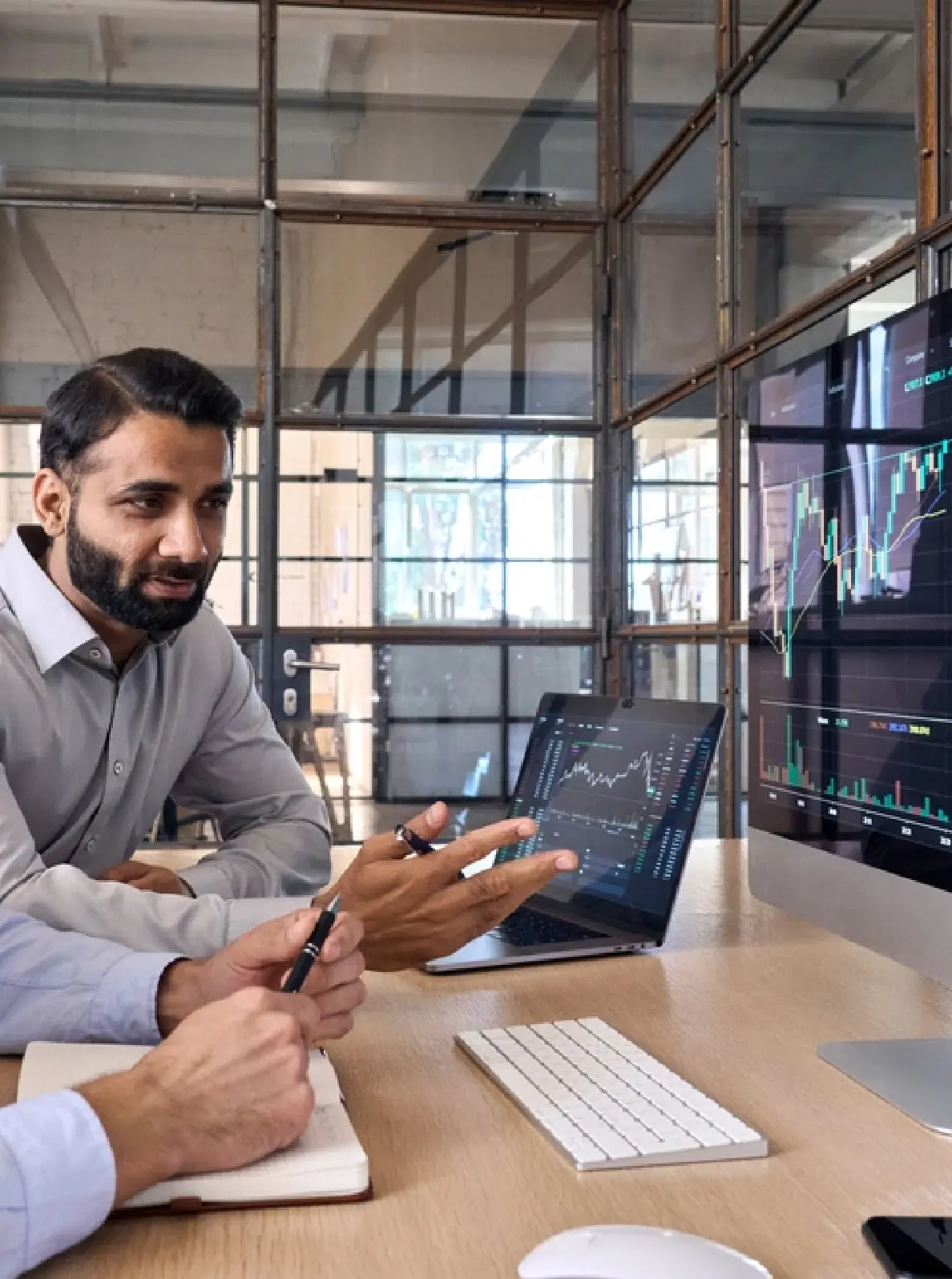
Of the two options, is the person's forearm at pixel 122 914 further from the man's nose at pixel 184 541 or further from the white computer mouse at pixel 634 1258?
the white computer mouse at pixel 634 1258

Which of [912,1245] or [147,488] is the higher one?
[147,488]

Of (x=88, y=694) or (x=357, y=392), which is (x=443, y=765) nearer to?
(x=357, y=392)

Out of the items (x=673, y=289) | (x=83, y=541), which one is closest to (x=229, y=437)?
(x=83, y=541)

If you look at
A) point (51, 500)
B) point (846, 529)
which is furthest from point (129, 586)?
point (846, 529)

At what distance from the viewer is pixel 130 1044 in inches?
40.3

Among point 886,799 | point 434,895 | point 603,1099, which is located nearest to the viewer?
point 603,1099

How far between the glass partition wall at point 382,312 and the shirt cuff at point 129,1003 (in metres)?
2.61

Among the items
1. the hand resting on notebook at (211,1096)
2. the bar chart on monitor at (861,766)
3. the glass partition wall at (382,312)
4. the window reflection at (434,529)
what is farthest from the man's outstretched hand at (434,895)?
the window reflection at (434,529)

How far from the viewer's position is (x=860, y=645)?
104 centimetres

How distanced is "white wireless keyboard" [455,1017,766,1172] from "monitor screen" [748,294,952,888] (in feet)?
0.79

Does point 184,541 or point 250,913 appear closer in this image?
point 250,913

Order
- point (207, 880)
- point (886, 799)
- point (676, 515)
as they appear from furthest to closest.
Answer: point (676, 515) < point (207, 880) < point (886, 799)

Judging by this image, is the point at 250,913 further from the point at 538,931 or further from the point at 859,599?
the point at 859,599

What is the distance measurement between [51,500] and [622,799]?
31.5 inches
